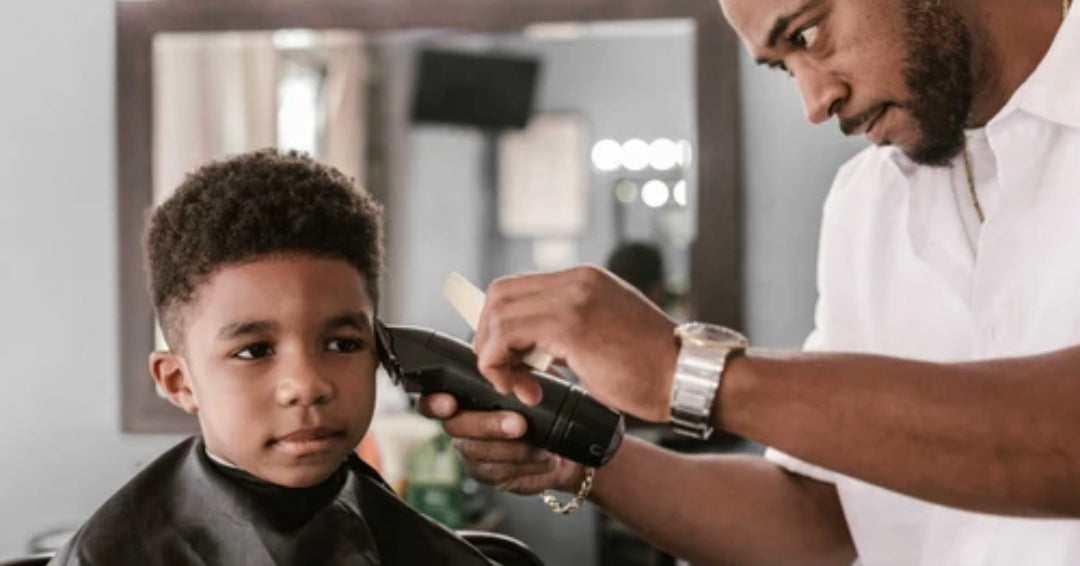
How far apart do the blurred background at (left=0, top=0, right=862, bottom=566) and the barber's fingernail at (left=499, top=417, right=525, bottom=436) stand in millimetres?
1445

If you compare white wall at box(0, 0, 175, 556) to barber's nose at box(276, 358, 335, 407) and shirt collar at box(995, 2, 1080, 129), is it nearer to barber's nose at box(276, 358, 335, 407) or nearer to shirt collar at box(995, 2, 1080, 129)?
barber's nose at box(276, 358, 335, 407)

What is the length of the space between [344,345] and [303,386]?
0.10 meters

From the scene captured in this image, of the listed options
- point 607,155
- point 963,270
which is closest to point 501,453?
point 963,270

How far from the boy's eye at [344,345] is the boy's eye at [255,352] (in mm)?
72

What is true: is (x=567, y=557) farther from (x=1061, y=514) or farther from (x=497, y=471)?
(x=1061, y=514)

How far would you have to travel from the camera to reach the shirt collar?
4.38 ft

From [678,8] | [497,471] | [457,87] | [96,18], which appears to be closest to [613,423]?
[497,471]

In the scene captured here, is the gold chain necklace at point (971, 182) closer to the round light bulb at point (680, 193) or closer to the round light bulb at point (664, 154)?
the round light bulb at point (680, 193)

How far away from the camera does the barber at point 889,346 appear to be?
3.59ft

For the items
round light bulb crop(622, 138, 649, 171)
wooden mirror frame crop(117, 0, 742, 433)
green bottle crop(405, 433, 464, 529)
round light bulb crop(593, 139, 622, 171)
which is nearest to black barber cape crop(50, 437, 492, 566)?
wooden mirror frame crop(117, 0, 742, 433)

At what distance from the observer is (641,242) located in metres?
3.18

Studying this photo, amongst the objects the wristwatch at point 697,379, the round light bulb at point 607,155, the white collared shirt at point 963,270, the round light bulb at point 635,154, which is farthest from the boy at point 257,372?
the round light bulb at point 607,155

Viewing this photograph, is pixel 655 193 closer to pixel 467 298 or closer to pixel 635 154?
pixel 635 154

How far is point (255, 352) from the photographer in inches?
53.6
